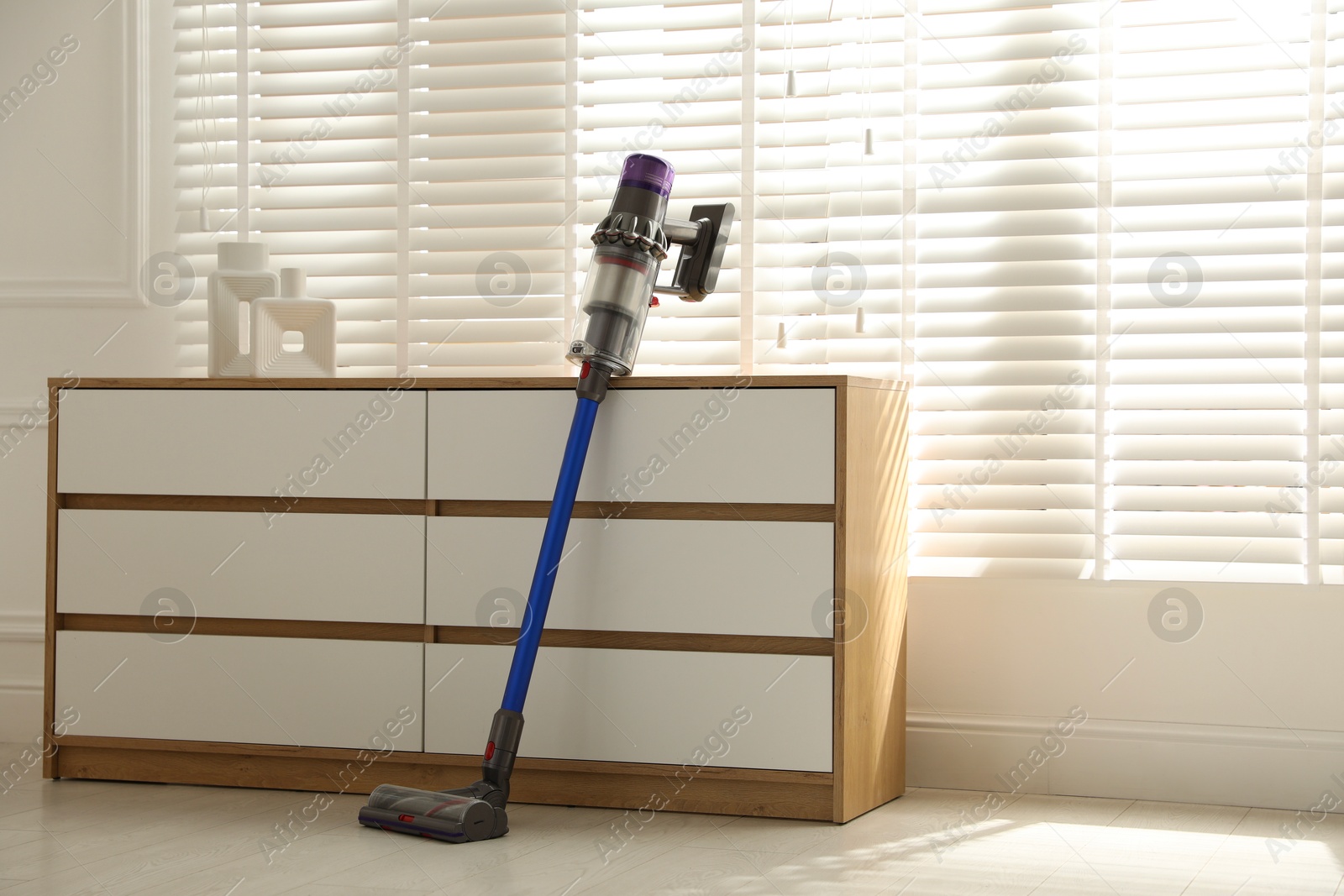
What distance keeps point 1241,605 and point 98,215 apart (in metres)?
2.69

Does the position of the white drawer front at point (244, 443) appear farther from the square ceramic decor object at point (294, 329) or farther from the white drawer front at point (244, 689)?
the white drawer front at point (244, 689)

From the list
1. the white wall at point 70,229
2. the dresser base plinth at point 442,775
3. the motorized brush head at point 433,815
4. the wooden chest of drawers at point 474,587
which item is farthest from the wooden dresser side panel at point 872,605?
the white wall at point 70,229

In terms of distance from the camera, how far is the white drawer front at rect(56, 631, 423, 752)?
232 centimetres

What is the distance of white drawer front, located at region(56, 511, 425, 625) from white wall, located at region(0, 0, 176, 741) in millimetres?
551

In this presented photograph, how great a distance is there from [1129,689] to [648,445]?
111 centimetres

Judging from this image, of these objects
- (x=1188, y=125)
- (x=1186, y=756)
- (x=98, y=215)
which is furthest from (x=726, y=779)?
Result: (x=98, y=215)

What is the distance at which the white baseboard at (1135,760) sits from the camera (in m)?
2.37

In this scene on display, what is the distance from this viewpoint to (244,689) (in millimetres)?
2377

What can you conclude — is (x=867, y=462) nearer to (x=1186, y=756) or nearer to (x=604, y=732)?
(x=604, y=732)

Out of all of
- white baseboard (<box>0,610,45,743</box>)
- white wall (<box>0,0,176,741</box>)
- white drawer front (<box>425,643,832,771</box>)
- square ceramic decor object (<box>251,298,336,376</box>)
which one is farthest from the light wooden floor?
square ceramic decor object (<box>251,298,336,376</box>)

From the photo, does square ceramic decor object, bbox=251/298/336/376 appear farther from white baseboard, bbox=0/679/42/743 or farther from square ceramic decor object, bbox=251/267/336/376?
white baseboard, bbox=0/679/42/743

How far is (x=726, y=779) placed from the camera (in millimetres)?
2203

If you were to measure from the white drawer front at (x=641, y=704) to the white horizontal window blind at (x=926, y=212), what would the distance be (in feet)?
1.83

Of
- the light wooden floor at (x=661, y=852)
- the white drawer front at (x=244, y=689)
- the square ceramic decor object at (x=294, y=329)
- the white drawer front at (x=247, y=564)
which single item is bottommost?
the light wooden floor at (x=661, y=852)
